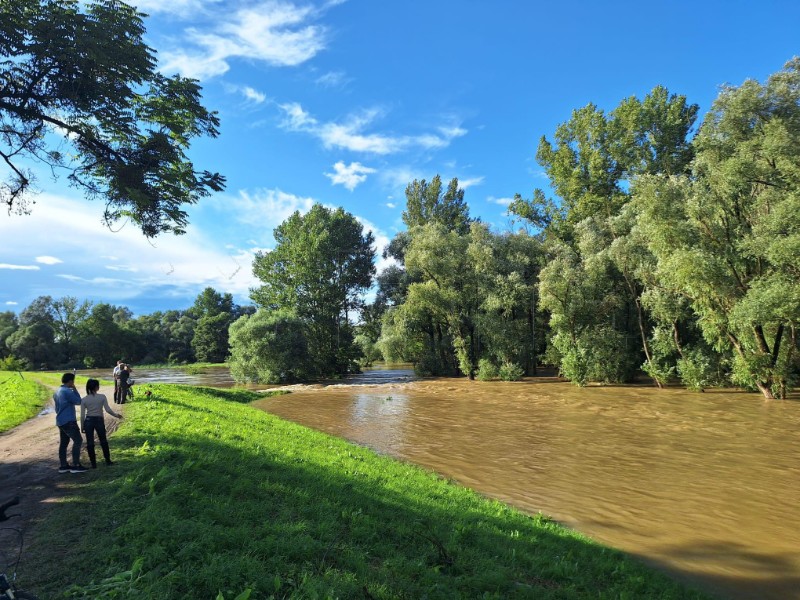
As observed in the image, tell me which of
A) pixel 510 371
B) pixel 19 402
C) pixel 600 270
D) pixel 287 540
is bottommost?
pixel 510 371

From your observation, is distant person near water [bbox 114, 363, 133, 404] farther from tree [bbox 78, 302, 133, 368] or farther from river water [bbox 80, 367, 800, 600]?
tree [bbox 78, 302, 133, 368]

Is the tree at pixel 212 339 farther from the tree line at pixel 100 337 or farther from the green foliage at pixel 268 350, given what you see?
the green foliage at pixel 268 350

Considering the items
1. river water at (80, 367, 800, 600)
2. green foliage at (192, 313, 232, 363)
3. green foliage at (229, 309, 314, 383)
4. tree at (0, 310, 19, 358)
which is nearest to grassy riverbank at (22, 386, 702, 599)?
river water at (80, 367, 800, 600)

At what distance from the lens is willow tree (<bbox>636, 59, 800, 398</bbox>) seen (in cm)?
2270

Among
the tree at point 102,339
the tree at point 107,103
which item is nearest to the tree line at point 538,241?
the tree at point 107,103

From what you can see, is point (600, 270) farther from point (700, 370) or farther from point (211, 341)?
point (211, 341)

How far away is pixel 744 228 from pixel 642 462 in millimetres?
19470

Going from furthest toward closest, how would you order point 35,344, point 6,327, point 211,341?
point 211,341 < point 6,327 < point 35,344

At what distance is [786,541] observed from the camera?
Result: 29.9ft

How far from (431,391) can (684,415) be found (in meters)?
20.8

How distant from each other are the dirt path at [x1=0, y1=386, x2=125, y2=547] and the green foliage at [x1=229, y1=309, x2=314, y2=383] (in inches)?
1401

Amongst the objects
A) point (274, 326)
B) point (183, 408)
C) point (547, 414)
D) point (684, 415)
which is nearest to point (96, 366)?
point (274, 326)

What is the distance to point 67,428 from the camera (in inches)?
362

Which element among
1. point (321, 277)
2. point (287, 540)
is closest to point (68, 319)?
point (321, 277)
